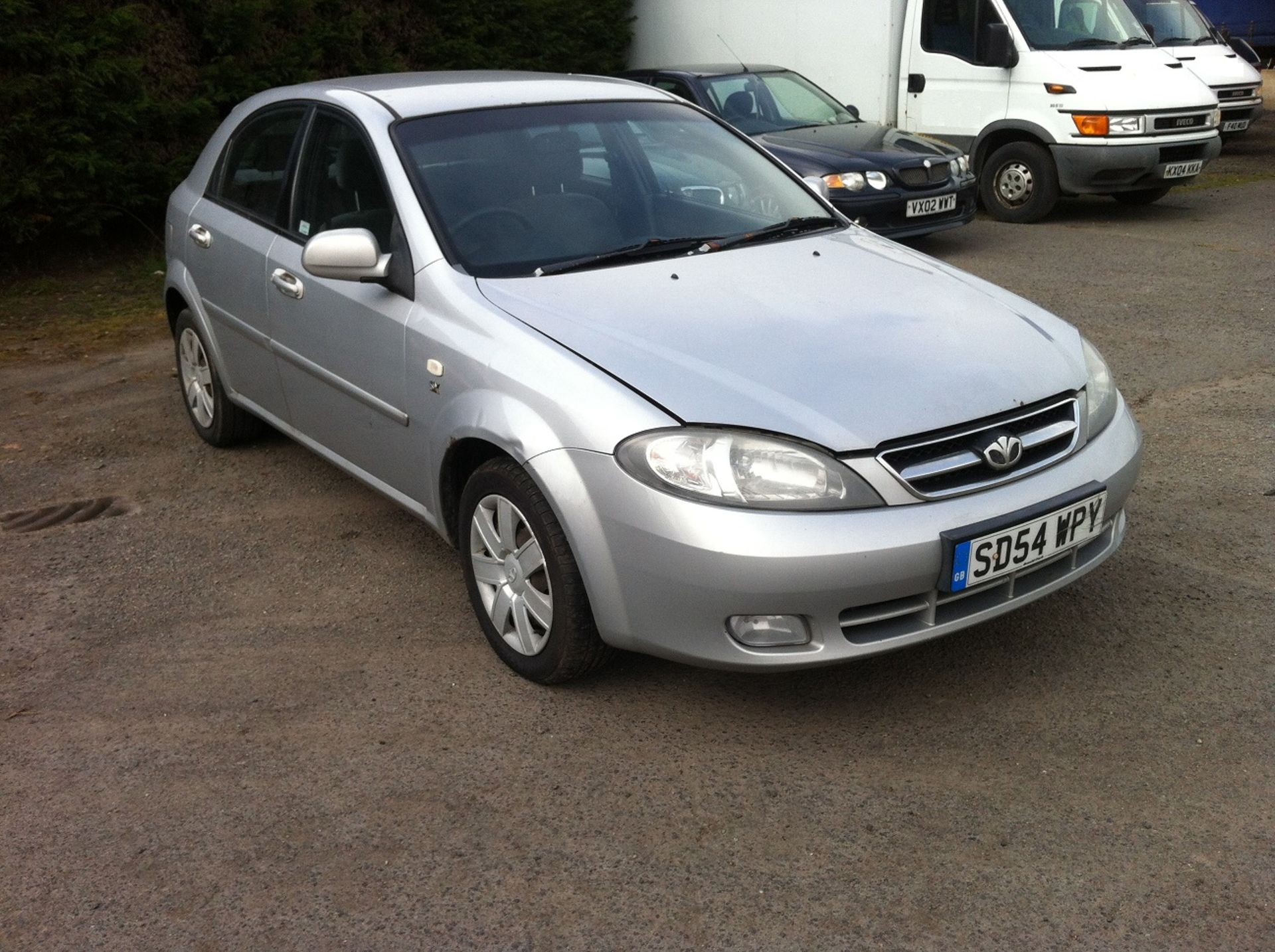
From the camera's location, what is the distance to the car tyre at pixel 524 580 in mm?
3391

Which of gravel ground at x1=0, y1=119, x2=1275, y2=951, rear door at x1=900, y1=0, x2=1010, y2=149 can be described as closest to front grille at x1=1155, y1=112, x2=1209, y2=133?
rear door at x1=900, y1=0, x2=1010, y2=149

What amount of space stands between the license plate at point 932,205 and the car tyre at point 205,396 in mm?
5413

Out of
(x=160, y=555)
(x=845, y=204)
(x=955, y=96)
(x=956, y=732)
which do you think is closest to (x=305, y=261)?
(x=160, y=555)

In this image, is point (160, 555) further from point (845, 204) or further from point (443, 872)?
point (845, 204)

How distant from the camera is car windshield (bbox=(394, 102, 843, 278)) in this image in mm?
4035

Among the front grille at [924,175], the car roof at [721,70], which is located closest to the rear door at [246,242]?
the front grille at [924,175]

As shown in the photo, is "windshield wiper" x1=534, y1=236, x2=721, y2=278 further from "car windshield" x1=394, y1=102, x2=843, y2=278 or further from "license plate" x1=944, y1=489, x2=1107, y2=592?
"license plate" x1=944, y1=489, x2=1107, y2=592

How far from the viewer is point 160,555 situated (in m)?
4.73

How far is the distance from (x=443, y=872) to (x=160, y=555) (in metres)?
2.31

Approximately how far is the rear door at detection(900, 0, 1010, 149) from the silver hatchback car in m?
6.83

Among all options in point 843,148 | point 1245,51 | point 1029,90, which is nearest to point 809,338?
point 843,148

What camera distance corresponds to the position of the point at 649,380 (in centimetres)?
329

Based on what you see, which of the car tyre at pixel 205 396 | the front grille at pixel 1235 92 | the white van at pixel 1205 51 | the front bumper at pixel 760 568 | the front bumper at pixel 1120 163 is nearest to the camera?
the front bumper at pixel 760 568

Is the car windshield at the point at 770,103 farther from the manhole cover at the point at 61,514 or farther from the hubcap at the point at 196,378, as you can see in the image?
the manhole cover at the point at 61,514
